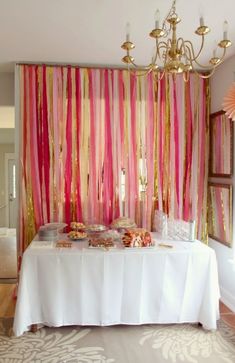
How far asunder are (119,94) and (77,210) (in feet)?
4.50

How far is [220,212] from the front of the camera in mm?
3758

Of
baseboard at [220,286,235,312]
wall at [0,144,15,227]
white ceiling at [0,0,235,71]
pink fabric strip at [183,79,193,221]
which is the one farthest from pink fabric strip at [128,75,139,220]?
wall at [0,144,15,227]

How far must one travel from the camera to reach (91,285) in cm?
295

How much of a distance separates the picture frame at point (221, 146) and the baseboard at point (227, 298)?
123 cm

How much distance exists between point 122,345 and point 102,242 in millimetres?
868

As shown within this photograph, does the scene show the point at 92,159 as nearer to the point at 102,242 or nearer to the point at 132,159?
the point at 132,159

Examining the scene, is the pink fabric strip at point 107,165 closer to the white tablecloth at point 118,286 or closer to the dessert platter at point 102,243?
the dessert platter at point 102,243

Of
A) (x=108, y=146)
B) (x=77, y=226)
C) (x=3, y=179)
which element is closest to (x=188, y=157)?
(x=108, y=146)

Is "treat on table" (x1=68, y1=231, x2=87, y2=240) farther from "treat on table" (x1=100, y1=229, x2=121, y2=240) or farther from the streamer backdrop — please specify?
the streamer backdrop

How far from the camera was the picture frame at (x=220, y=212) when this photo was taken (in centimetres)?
356

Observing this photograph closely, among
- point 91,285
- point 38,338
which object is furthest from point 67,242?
point 38,338

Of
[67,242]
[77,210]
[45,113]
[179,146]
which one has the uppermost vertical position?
[45,113]

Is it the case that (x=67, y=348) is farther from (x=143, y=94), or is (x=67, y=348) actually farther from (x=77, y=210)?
(x=143, y=94)

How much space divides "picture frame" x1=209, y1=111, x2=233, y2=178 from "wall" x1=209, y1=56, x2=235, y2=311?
10cm
